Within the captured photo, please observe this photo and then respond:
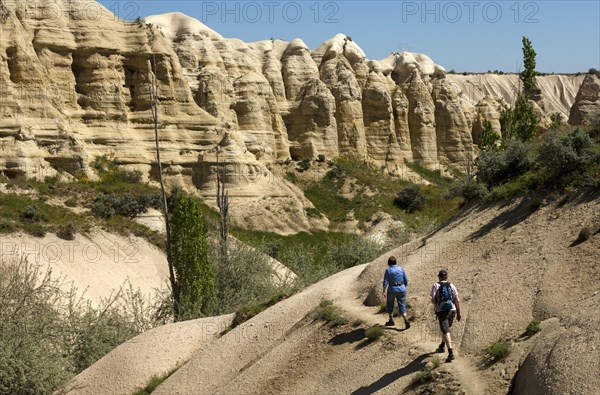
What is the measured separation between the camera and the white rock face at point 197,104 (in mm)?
56500

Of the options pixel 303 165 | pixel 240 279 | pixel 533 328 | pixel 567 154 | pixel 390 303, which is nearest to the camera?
pixel 533 328

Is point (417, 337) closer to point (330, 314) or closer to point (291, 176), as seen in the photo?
point (330, 314)

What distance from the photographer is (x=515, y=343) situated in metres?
16.2

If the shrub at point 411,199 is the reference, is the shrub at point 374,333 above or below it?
above

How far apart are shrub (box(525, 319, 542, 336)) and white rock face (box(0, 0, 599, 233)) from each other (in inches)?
1593

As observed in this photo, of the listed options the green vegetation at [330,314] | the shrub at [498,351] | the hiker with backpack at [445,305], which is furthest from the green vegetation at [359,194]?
the shrub at [498,351]

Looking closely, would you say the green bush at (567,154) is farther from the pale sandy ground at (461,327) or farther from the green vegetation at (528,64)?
the green vegetation at (528,64)

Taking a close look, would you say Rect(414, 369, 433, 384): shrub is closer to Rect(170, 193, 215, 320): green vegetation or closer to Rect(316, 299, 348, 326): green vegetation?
Rect(316, 299, 348, 326): green vegetation

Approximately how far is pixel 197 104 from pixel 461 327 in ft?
172

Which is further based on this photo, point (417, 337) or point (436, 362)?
point (417, 337)

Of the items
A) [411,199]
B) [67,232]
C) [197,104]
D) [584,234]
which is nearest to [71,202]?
[67,232]

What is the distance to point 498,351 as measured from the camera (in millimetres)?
15859

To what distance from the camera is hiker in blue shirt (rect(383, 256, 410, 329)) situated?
18406mm

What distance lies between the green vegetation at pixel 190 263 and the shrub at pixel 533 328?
16814mm
